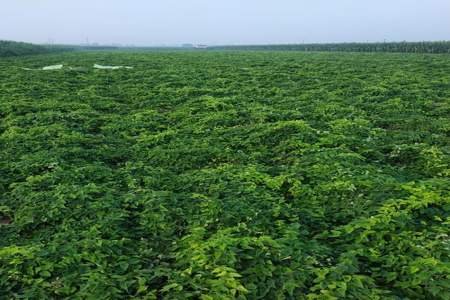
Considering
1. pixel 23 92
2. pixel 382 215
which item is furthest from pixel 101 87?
pixel 382 215

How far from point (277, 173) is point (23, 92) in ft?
47.7

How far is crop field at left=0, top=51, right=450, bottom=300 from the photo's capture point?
504cm

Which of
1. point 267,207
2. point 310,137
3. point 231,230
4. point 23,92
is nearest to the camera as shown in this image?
point 231,230

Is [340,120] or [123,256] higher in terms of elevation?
[340,120]

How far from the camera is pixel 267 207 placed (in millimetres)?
6855

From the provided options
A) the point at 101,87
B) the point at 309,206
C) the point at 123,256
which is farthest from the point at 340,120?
the point at 101,87

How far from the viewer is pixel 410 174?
340 inches

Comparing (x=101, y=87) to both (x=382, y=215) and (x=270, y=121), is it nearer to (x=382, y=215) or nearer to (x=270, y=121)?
(x=270, y=121)

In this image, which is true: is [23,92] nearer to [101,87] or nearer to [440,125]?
[101,87]

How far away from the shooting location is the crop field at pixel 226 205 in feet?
16.5

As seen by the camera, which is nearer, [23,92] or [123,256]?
[123,256]

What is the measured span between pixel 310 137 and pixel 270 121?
2673 mm

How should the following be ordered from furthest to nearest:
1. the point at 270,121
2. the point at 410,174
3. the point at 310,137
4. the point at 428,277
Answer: the point at 270,121 < the point at 310,137 < the point at 410,174 < the point at 428,277

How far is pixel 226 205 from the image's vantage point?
685cm
